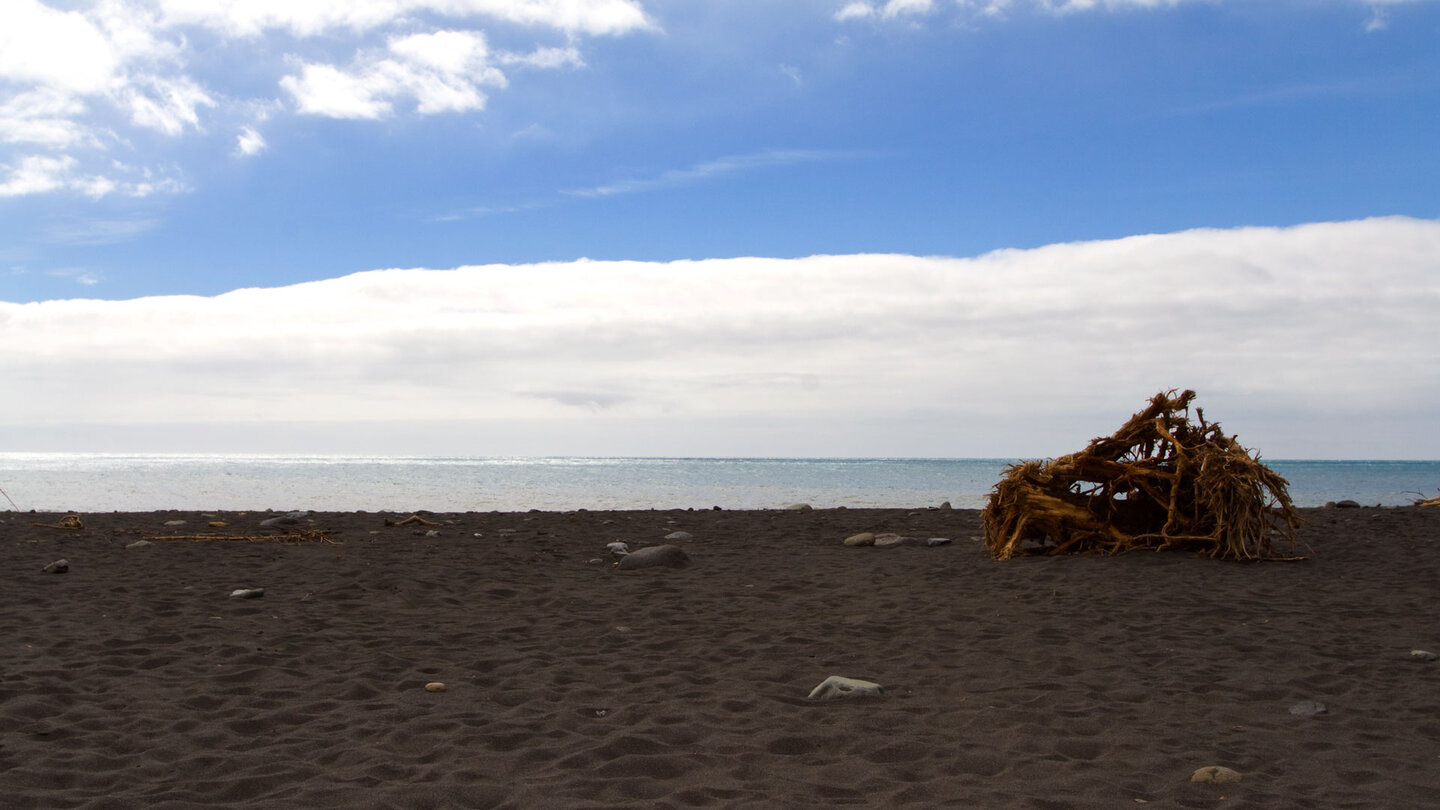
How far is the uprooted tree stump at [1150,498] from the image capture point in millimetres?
11047

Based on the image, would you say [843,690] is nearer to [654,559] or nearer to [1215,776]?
[1215,776]

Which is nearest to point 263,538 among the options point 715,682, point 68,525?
point 68,525

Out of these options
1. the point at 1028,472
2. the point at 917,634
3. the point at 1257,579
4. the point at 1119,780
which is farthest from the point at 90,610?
the point at 1257,579

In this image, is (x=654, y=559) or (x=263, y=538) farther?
(x=263, y=538)

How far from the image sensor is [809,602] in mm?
9156

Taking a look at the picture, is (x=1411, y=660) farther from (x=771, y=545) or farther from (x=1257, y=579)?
(x=771, y=545)

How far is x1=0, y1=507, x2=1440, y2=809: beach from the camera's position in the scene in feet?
13.8

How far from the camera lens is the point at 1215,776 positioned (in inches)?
167

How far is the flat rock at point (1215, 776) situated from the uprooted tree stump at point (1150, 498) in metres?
7.56

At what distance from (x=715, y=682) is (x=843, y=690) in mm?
913

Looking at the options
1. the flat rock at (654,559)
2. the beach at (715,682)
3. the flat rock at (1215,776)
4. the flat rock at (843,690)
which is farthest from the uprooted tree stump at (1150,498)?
the flat rock at (1215,776)

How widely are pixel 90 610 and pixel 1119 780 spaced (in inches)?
332

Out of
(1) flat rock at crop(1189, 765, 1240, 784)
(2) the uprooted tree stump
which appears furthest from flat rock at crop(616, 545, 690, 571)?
(1) flat rock at crop(1189, 765, 1240, 784)

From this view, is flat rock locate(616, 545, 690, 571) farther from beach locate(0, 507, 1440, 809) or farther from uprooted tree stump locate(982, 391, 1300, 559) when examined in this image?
uprooted tree stump locate(982, 391, 1300, 559)
